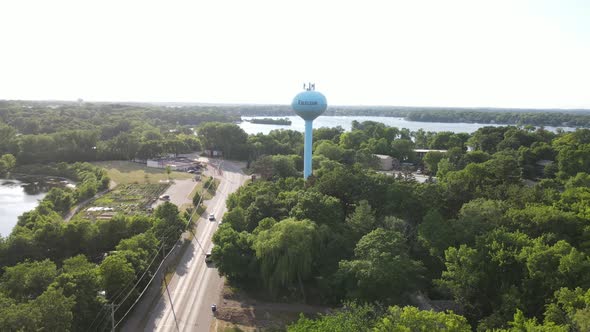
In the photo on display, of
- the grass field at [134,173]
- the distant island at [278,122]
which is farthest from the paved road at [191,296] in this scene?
the distant island at [278,122]

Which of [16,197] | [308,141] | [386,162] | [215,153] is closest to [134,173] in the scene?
[16,197]

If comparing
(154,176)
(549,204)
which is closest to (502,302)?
(549,204)

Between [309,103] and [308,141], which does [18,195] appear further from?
[309,103]

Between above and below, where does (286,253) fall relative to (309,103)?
below

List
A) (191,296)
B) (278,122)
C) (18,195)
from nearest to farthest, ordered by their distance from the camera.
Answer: (191,296) < (18,195) < (278,122)

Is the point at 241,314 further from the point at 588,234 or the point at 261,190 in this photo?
the point at 588,234

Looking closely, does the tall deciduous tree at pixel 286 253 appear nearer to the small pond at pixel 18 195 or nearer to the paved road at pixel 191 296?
the paved road at pixel 191 296

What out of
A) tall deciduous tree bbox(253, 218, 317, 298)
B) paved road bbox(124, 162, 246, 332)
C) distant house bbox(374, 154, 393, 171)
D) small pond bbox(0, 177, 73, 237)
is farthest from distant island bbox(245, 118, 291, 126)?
tall deciduous tree bbox(253, 218, 317, 298)
